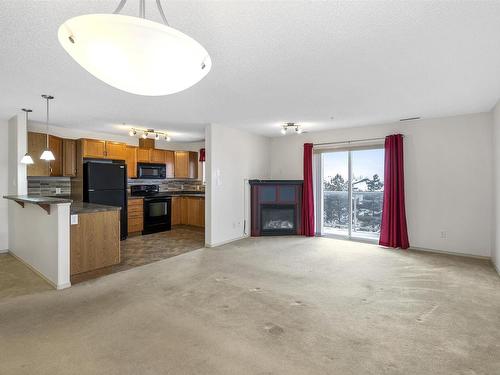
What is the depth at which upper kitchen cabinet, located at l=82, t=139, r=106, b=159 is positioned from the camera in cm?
533

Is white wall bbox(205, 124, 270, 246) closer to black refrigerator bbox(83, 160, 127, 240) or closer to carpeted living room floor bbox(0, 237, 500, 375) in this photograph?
carpeted living room floor bbox(0, 237, 500, 375)

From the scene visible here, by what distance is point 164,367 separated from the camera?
1.78 meters

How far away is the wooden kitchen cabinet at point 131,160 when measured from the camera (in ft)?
20.0

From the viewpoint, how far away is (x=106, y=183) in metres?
5.38

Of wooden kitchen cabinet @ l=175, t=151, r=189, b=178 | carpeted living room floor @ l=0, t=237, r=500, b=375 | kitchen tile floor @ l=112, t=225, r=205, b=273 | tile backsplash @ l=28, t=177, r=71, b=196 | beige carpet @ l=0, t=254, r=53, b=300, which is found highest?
wooden kitchen cabinet @ l=175, t=151, r=189, b=178

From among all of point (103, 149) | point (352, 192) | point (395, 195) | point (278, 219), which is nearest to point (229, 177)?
point (278, 219)

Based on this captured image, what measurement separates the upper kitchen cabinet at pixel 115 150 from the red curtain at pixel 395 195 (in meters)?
5.54

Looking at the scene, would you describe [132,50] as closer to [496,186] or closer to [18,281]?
[18,281]

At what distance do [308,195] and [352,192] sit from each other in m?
0.92

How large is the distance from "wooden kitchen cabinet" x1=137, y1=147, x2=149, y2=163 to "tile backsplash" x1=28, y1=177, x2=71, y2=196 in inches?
59.6

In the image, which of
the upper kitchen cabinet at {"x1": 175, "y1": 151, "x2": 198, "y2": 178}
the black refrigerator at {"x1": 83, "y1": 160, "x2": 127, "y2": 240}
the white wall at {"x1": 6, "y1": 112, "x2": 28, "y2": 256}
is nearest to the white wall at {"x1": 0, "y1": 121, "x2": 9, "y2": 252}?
the white wall at {"x1": 6, "y1": 112, "x2": 28, "y2": 256}

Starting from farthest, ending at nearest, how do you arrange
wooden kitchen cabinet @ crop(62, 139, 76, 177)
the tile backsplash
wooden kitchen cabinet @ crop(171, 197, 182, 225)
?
wooden kitchen cabinet @ crop(171, 197, 182, 225)
wooden kitchen cabinet @ crop(62, 139, 76, 177)
the tile backsplash

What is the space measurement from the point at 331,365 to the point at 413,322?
3.42 feet

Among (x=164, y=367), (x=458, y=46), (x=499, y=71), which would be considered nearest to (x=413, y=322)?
(x=164, y=367)
